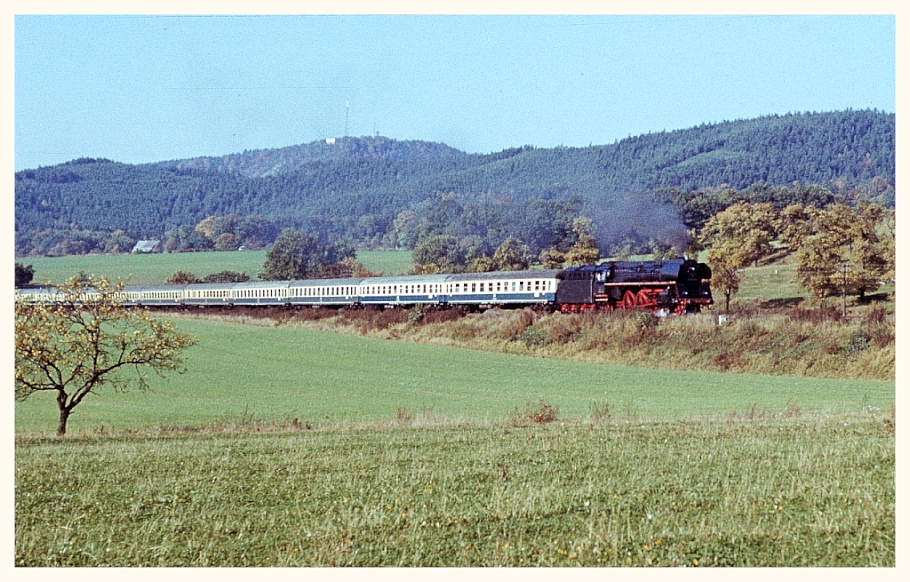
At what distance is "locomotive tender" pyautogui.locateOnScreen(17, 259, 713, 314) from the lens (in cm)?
1518

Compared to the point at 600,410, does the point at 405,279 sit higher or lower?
higher

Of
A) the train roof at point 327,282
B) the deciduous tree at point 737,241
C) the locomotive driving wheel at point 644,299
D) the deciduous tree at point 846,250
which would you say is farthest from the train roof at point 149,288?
the deciduous tree at point 737,241

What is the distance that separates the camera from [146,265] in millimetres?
11086

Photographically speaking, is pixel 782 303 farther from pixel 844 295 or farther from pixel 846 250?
pixel 846 250

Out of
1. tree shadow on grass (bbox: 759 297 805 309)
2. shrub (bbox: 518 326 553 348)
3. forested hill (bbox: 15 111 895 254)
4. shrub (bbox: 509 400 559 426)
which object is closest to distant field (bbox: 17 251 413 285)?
forested hill (bbox: 15 111 895 254)

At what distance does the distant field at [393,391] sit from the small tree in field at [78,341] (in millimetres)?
344

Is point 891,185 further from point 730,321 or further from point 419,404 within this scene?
point 419,404

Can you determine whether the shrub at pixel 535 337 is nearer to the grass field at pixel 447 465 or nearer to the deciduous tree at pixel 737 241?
the grass field at pixel 447 465

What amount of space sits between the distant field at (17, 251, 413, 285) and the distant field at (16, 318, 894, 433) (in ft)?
2.83

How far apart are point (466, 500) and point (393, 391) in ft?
11.8

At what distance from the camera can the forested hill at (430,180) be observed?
10.4 m

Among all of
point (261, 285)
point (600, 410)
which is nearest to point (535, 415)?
point (600, 410)

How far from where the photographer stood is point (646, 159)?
1720cm

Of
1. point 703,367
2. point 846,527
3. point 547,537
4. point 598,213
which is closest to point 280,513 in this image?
point 547,537
